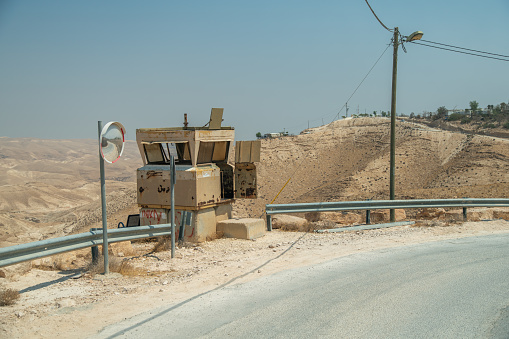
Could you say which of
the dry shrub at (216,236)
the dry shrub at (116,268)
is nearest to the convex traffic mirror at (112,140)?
the dry shrub at (116,268)

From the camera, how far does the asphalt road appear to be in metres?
5.66

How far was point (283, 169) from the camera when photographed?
37.7m

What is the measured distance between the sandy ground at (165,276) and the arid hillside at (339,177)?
507 inches

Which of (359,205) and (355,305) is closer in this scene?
(355,305)

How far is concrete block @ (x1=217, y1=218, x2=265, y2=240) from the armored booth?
34 centimetres

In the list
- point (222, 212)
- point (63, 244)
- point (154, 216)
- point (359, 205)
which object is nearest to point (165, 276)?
point (63, 244)

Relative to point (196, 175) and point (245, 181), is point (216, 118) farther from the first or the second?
point (196, 175)

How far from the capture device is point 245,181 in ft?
45.7

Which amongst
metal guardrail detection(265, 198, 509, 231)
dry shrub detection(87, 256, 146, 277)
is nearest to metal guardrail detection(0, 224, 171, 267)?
dry shrub detection(87, 256, 146, 277)

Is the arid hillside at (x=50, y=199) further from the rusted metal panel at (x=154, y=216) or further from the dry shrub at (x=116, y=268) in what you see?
the dry shrub at (x=116, y=268)

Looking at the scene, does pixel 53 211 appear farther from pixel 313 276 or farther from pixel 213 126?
pixel 313 276

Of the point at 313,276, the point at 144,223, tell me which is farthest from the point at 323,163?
the point at 313,276

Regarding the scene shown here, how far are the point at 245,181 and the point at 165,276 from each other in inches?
233

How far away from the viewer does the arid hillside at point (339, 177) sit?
92.0ft
